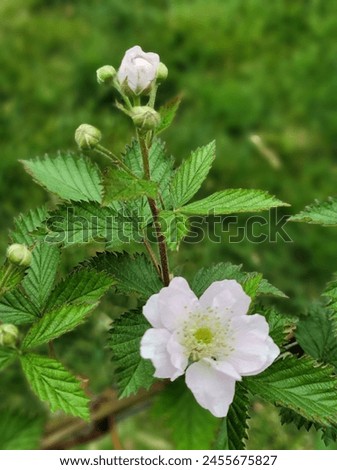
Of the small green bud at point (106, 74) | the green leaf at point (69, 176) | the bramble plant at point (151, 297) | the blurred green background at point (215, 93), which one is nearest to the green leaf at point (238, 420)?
the bramble plant at point (151, 297)

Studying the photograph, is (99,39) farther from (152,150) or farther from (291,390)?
(291,390)

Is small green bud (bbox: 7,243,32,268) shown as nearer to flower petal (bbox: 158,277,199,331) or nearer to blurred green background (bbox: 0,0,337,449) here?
flower petal (bbox: 158,277,199,331)

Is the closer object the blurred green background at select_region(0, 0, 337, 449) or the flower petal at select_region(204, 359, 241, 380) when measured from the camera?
the flower petal at select_region(204, 359, 241, 380)

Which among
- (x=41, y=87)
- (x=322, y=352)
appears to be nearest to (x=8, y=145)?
(x=41, y=87)

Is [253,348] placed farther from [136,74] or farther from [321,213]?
[136,74]

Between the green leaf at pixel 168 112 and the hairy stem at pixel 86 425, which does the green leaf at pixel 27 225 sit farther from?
the hairy stem at pixel 86 425

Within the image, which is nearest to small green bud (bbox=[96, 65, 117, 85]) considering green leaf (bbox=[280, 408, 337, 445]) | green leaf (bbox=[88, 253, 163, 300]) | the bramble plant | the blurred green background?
the bramble plant

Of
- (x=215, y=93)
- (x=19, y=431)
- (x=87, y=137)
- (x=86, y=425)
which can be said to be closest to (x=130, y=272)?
(x=87, y=137)
